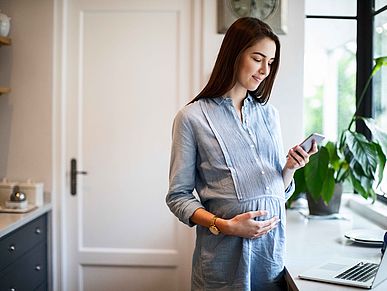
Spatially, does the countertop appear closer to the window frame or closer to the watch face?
the watch face

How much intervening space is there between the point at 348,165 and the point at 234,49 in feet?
4.44

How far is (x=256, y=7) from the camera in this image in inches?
113

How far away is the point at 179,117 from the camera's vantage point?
5.26 ft

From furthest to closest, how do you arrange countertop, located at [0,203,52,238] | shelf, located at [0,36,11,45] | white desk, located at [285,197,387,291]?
shelf, located at [0,36,11,45] → countertop, located at [0,203,52,238] → white desk, located at [285,197,387,291]

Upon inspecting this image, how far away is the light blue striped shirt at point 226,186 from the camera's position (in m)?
1.56

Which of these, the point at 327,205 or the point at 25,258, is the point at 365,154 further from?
the point at 25,258

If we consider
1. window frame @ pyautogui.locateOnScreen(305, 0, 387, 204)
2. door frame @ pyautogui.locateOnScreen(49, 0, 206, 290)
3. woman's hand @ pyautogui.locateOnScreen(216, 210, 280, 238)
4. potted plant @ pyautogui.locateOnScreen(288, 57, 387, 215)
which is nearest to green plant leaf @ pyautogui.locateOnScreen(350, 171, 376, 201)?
potted plant @ pyautogui.locateOnScreen(288, 57, 387, 215)

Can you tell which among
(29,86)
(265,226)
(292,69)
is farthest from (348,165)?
(29,86)

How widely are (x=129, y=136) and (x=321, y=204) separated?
1.19m

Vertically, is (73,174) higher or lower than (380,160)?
lower

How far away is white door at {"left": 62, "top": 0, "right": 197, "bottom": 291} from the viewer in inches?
121

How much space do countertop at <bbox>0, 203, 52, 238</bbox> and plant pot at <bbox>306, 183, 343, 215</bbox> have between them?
1478mm

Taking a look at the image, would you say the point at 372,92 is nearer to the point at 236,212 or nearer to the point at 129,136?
the point at 129,136

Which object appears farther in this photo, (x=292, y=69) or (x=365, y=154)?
(x=292, y=69)
